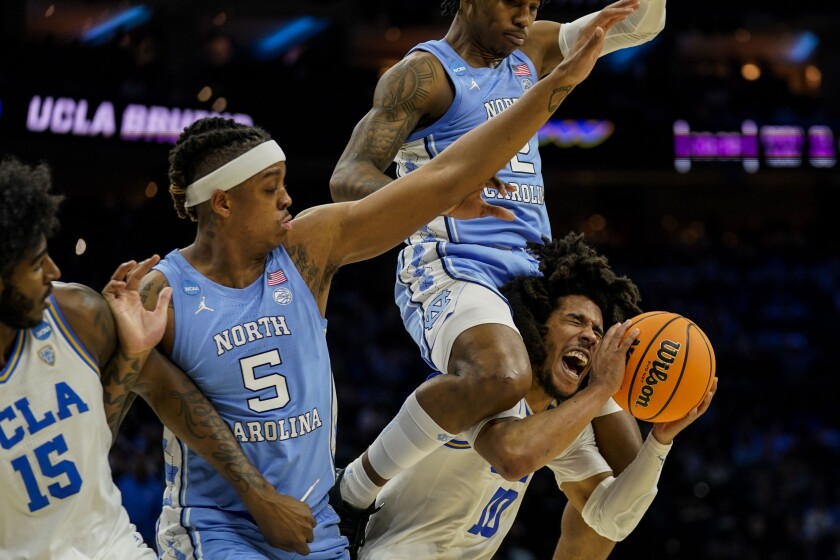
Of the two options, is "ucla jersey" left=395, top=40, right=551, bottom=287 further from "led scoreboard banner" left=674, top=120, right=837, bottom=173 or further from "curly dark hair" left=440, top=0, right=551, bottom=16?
"led scoreboard banner" left=674, top=120, right=837, bottom=173

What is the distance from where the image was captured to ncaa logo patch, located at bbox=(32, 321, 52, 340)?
11.1ft

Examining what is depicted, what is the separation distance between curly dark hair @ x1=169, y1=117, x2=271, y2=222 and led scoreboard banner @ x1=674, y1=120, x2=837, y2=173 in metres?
14.4

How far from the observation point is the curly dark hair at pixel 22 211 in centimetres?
321

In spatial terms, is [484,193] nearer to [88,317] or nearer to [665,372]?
[665,372]

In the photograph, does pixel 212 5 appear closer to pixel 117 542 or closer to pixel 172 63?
pixel 172 63

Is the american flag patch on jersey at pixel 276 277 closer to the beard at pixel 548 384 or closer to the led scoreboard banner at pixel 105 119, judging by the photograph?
the beard at pixel 548 384

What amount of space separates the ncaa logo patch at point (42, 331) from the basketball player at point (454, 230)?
1633mm

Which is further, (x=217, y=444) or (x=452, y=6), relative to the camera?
(x=452, y=6)

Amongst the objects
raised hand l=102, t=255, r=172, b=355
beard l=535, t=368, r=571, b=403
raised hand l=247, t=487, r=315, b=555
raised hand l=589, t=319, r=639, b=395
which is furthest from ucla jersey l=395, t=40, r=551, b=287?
raised hand l=102, t=255, r=172, b=355

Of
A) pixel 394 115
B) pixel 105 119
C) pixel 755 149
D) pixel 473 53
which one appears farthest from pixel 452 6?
pixel 755 149

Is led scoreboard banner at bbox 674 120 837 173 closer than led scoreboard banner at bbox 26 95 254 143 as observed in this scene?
No

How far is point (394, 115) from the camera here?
4957mm

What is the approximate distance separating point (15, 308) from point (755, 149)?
16005mm

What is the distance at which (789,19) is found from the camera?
21266mm
